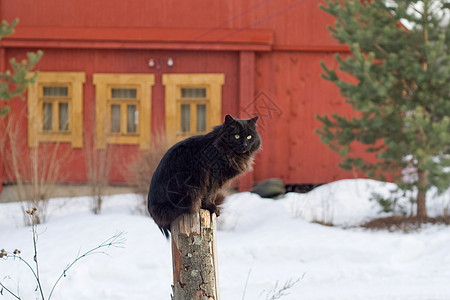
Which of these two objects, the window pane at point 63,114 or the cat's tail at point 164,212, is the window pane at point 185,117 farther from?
the cat's tail at point 164,212

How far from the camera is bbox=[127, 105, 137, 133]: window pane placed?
11.7 m

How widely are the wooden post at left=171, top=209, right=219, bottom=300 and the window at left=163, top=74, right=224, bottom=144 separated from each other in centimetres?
801

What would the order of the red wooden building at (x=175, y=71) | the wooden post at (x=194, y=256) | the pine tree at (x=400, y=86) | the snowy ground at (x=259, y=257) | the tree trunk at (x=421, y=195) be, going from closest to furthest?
the wooden post at (x=194, y=256), the snowy ground at (x=259, y=257), the pine tree at (x=400, y=86), the tree trunk at (x=421, y=195), the red wooden building at (x=175, y=71)

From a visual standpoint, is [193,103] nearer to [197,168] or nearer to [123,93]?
[123,93]

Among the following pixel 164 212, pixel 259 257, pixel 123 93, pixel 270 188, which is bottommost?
pixel 259 257

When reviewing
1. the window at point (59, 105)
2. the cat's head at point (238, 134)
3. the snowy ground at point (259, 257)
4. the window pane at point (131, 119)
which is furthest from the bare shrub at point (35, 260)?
the window pane at point (131, 119)

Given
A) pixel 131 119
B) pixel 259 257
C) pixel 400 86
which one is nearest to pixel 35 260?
pixel 259 257

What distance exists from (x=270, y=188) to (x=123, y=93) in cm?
366

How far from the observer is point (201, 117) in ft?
38.6

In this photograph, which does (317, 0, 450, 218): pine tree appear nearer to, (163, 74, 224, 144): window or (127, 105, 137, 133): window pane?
(163, 74, 224, 144): window

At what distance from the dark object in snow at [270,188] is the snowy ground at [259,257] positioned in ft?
4.73

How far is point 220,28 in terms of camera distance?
1178cm

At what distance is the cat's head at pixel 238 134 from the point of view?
348 centimetres

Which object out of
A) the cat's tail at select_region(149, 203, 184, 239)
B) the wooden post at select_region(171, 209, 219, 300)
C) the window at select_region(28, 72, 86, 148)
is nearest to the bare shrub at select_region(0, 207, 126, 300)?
the cat's tail at select_region(149, 203, 184, 239)
